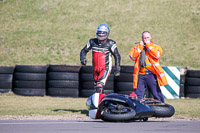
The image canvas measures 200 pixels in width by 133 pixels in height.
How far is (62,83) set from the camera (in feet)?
45.4

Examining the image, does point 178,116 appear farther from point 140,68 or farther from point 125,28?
point 125,28

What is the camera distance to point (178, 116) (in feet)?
28.0

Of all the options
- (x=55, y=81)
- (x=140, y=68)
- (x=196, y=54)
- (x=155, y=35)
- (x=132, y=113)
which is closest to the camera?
(x=132, y=113)

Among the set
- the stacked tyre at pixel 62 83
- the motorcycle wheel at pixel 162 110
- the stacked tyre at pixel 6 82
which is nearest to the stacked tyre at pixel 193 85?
the stacked tyre at pixel 62 83

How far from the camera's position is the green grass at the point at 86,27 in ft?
86.0

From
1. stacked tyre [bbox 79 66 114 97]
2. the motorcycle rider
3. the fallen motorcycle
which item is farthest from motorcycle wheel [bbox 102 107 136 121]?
stacked tyre [bbox 79 66 114 97]

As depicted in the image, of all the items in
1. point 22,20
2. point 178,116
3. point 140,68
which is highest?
point 22,20

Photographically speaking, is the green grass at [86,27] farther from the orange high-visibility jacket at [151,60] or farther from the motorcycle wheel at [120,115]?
the motorcycle wheel at [120,115]

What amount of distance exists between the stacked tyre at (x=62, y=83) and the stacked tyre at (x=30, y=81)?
26cm

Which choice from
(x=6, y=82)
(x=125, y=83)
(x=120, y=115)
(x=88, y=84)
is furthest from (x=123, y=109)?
(x=6, y=82)

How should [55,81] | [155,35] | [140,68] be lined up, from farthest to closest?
[155,35]
[55,81]
[140,68]

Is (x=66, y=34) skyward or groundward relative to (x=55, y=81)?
skyward

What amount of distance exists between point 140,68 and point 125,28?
23143 millimetres

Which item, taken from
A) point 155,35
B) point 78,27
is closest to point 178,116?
point 155,35
